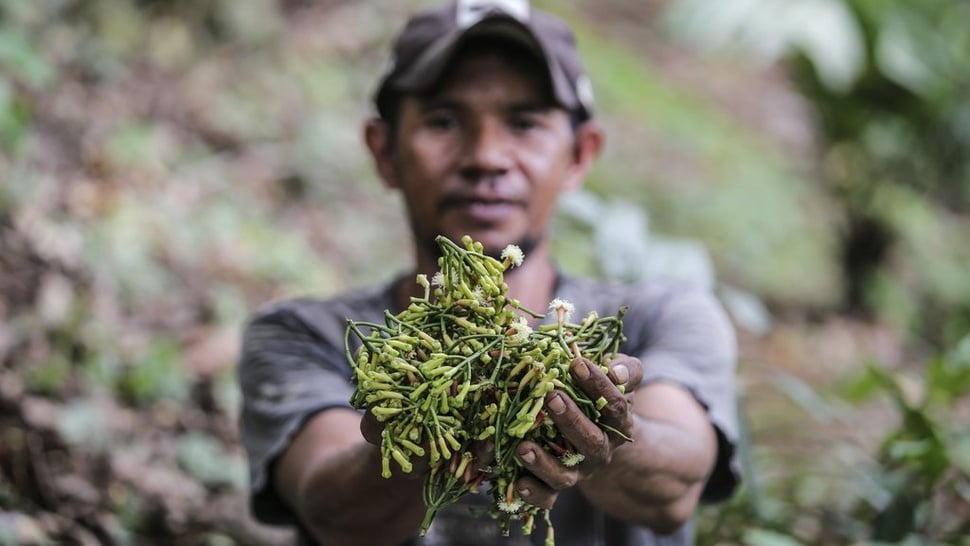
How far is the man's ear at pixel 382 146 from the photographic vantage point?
6.70ft

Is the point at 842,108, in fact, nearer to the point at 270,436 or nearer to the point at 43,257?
the point at 43,257

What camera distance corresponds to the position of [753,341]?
480cm

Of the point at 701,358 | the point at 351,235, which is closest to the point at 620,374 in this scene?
the point at 701,358

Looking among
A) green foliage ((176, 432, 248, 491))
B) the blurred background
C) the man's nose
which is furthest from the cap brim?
green foliage ((176, 432, 248, 491))

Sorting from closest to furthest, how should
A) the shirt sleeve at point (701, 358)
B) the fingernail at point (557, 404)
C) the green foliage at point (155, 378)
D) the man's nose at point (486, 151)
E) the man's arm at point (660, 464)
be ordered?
the fingernail at point (557, 404) < the man's arm at point (660, 464) < the shirt sleeve at point (701, 358) < the man's nose at point (486, 151) < the green foliage at point (155, 378)

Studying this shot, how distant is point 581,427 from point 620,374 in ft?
0.24

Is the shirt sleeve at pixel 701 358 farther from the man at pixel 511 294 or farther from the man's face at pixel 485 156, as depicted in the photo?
the man's face at pixel 485 156

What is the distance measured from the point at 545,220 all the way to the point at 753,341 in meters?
3.09

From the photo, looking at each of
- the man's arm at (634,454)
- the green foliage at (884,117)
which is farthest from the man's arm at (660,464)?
the green foliage at (884,117)

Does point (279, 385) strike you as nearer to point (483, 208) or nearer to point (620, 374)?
point (483, 208)

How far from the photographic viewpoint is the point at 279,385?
5.93 ft

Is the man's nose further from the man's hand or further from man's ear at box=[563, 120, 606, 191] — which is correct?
the man's hand

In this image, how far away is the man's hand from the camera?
3.54ft

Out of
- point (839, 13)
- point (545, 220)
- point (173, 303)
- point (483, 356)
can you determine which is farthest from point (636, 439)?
point (839, 13)
